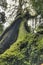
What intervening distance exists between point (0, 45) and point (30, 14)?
2.57 ft

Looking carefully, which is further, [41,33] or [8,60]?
[41,33]

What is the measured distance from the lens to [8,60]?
3.43 m

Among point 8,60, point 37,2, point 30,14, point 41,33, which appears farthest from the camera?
point 37,2

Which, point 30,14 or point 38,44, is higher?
point 30,14

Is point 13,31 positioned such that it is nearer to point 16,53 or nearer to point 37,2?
point 16,53

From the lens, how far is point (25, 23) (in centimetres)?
387

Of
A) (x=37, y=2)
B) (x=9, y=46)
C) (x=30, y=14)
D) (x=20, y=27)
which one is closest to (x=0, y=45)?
(x=9, y=46)

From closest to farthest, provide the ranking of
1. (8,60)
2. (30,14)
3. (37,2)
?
(8,60), (30,14), (37,2)

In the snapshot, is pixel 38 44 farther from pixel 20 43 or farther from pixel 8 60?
pixel 8 60

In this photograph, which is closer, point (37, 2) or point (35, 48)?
point (35, 48)

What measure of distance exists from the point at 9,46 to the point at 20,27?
378 millimetres

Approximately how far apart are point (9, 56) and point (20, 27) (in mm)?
590

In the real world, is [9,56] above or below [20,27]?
below

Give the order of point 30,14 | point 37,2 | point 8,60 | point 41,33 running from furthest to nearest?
point 37,2 → point 30,14 → point 41,33 → point 8,60
